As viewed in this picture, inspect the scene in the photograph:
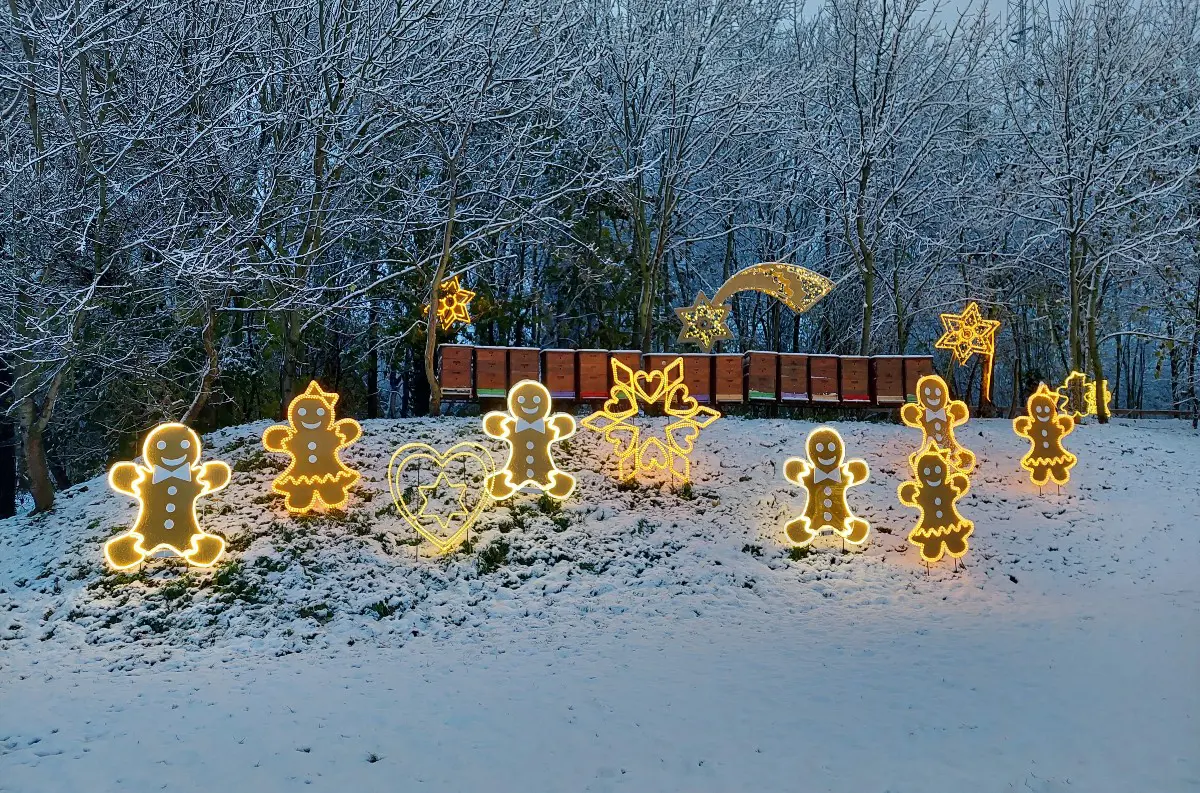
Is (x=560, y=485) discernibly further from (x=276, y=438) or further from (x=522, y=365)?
(x=276, y=438)

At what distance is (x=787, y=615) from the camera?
930 cm

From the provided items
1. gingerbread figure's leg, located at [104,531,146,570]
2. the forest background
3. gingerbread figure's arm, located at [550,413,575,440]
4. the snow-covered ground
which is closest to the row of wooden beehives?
the forest background

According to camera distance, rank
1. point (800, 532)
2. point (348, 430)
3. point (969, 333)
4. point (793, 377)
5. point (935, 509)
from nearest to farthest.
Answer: point (935, 509) → point (800, 532) → point (348, 430) → point (793, 377) → point (969, 333)

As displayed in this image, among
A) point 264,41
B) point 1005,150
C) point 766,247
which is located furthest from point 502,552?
point 1005,150

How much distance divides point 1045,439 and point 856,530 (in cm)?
432

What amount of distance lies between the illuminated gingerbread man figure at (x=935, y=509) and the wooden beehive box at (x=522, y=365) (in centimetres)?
698

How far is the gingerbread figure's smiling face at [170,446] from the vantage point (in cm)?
945

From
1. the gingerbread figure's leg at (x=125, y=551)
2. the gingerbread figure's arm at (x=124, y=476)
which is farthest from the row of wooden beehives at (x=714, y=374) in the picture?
the gingerbread figure's leg at (x=125, y=551)

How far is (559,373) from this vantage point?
586 inches

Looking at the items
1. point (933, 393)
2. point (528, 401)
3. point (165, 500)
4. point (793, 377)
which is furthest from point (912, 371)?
point (165, 500)

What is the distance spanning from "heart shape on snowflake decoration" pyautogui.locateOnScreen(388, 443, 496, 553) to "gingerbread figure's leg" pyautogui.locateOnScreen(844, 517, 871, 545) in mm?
5068

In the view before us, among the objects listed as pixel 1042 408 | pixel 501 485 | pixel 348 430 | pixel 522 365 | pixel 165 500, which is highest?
pixel 522 365

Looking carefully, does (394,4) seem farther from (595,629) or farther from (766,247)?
(766,247)

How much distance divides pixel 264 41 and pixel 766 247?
16621mm
